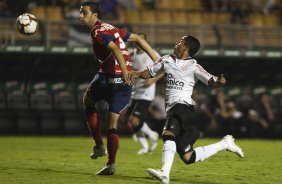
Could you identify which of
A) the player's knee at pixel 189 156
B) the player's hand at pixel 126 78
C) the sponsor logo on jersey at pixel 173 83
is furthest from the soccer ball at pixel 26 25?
the player's knee at pixel 189 156

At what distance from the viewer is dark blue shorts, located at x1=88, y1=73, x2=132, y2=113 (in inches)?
390

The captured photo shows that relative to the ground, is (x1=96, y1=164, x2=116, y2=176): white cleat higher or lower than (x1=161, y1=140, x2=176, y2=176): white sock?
lower

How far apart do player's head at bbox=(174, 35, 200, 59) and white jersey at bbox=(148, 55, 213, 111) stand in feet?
0.25

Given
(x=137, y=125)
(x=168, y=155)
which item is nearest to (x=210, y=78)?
(x=168, y=155)

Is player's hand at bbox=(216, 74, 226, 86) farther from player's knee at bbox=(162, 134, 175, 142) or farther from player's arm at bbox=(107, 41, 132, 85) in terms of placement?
player's arm at bbox=(107, 41, 132, 85)

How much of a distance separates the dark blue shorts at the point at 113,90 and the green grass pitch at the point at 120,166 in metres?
0.90

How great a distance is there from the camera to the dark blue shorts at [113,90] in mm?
9906

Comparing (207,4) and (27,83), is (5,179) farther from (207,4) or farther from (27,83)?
(207,4)

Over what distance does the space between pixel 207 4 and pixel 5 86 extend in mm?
6665

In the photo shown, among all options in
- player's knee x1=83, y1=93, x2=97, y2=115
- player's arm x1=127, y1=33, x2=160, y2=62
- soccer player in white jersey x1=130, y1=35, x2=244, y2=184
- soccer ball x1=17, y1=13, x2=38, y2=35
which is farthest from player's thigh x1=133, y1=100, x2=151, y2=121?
soccer player in white jersey x1=130, y1=35, x2=244, y2=184

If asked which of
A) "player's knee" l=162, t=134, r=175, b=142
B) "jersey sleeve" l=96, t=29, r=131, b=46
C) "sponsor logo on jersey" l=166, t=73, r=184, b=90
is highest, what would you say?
"jersey sleeve" l=96, t=29, r=131, b=46

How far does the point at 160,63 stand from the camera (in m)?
9.22

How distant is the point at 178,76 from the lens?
9.19 meters

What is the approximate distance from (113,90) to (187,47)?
1263 mm
